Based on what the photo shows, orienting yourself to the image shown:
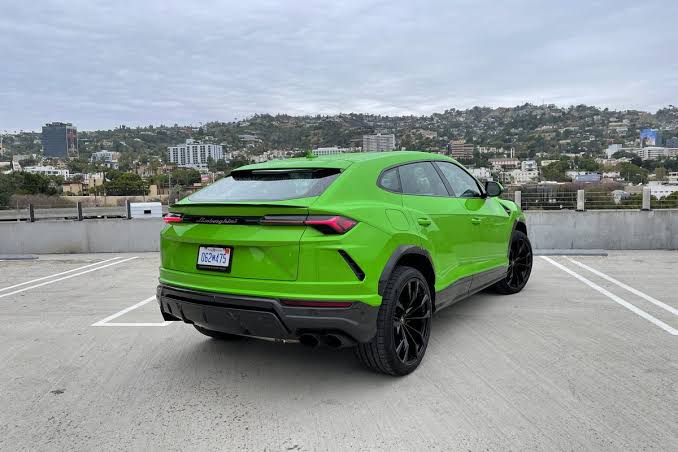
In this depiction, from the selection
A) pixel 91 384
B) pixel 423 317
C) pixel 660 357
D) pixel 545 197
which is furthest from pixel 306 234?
pixel 545 197

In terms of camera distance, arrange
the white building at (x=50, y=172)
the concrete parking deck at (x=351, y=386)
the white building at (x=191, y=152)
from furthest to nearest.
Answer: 1. the white building at (x=191, y=152)
2. the white building at (x=50, y=172)
3. the concrete parking deck at (x=351, y=386)

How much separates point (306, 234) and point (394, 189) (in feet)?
3.11

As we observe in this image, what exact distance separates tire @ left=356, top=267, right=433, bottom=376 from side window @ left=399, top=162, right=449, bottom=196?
0.71 metres

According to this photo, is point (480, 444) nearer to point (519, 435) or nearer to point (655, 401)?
point (519, 435)

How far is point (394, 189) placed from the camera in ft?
12.3

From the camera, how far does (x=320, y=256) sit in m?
3.05

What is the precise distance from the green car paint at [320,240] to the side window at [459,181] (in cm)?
58

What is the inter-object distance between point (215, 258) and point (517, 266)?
13.8 ft

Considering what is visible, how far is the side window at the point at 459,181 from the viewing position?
470 centimetres

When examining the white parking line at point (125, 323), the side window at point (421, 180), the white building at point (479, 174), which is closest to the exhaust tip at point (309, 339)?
the side window at point (421, 180)

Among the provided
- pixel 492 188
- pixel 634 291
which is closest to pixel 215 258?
pixel 492 188

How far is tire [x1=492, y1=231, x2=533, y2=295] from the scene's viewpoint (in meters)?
6.08

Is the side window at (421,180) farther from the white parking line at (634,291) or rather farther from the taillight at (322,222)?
the white parking line at (634,291)

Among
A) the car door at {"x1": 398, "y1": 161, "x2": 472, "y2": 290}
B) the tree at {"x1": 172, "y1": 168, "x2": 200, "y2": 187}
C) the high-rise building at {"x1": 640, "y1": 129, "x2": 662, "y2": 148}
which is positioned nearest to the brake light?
the car door at {"x1": 398, "y1": 161, "x2": 472, "y2": 290}
